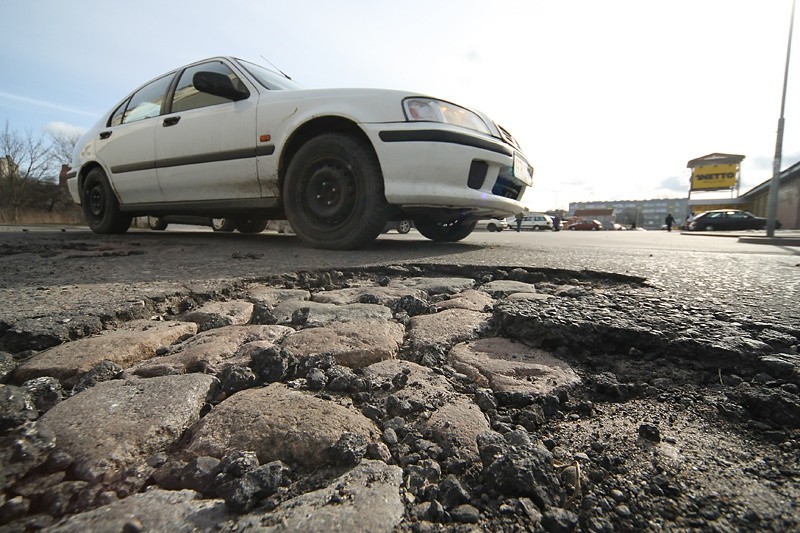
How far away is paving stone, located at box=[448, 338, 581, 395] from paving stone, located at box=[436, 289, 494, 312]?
0.37 m

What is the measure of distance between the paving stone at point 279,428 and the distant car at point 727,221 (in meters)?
32.0

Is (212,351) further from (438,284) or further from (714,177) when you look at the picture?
(714,177)

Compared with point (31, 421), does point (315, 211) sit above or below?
above

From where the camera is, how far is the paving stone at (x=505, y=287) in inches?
79.3

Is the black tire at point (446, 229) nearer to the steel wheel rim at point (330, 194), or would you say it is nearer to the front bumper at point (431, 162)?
the front bumper at point (431, 162)

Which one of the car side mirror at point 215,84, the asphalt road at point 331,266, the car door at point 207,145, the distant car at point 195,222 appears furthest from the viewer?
the distant car at point 195,222

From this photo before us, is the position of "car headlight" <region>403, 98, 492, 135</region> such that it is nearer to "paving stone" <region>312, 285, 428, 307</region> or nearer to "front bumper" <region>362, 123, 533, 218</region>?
"front bumper" <region>362, 123, 533, 218</region>

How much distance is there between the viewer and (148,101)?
4.39 metres

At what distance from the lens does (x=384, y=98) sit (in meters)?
3.14

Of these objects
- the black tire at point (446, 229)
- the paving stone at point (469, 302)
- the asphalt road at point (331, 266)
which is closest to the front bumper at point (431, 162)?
the asphalt road at point (331, 266)

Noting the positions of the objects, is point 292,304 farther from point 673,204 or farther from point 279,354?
point 673,204

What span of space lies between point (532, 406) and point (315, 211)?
2715mm

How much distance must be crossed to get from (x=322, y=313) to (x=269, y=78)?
10.1ft

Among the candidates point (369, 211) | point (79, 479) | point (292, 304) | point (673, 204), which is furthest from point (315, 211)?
point (673, 204)
